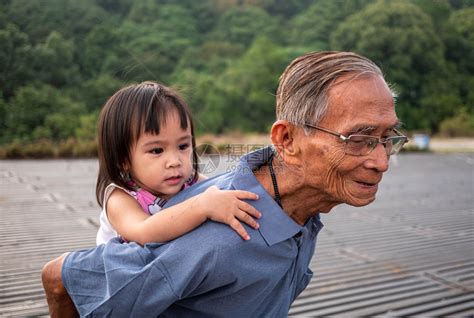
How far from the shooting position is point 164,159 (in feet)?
5.28

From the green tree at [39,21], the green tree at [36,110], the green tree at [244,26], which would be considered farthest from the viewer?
the green tree at [244,26]

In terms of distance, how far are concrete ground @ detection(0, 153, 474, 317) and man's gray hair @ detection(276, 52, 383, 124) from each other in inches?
28.9

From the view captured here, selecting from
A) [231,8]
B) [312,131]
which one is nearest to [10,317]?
[312,131]

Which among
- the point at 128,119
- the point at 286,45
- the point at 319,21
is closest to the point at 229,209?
the point at 128,119

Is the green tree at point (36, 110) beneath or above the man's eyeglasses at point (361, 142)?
beneath

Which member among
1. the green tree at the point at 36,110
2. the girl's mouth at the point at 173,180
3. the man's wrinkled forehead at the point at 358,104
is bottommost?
the green tree at the point at 36,110

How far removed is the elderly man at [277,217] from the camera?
1.29 m

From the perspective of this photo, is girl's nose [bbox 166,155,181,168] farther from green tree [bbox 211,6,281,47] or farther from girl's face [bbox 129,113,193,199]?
green tree [bbox 211,6,281,47]

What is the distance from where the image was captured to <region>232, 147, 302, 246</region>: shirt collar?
1.35m

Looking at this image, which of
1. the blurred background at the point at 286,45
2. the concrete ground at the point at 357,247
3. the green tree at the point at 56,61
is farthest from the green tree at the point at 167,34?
the concrete ground at the point at 357,247

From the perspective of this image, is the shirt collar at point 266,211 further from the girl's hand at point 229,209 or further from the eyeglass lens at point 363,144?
the eyeglass lens at point 363,144

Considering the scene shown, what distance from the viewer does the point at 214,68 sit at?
1182 inches

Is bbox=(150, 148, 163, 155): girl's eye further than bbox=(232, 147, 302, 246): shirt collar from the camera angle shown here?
Yes

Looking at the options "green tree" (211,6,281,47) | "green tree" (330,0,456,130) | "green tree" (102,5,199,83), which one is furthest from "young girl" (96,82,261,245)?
"green tree" (211,6,281,47)
